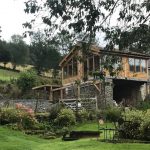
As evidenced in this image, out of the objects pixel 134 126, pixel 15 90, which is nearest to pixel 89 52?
pixel 134 126

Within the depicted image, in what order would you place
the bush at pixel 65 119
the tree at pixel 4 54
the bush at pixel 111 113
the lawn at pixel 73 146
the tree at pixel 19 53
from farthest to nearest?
the tree at pixel 19 53 → the tree at pixel 4 54 → the bush at pixel 111 113 → the bush at pixel 65 119 → the lawn at pixel 73 146

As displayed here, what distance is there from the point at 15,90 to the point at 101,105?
1813 centimetres

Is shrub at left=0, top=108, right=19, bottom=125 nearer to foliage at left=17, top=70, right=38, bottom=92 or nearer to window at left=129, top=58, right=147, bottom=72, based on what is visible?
window at left=129, top=58, right=147, bottom=72

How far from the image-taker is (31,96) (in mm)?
54938

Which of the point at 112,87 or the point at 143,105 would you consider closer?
the point at 143,105

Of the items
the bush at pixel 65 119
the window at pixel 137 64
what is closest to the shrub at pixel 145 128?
the bush at pixel 65 119

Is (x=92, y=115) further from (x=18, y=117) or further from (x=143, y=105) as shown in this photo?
(x=18, y=117)

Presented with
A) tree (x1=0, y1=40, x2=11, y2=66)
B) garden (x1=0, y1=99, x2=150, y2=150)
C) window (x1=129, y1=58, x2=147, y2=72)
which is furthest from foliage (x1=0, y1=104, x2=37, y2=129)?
tree (x1=0, y1=40, x2=11, y2=66)

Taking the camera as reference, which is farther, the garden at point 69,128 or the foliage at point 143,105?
the foliage at point 143,105

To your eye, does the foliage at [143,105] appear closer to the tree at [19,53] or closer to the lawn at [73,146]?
the lawn at [73,146]

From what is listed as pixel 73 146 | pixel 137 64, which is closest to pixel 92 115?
pixel 73 146

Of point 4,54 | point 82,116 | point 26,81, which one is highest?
point 4,54

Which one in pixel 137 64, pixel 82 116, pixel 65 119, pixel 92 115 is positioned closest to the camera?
pixel 65 119

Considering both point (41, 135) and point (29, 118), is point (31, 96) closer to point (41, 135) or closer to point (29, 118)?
point (29, 118)
